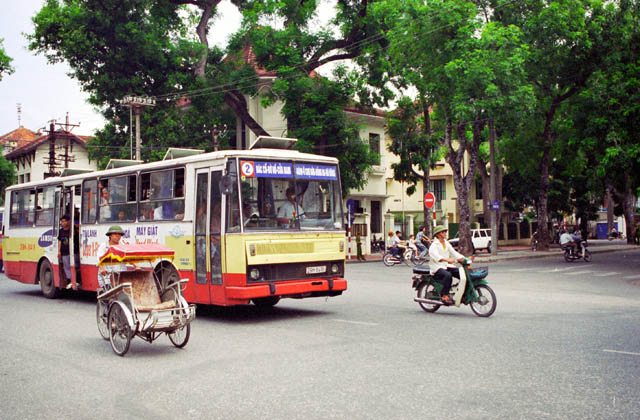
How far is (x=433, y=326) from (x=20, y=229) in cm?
1220

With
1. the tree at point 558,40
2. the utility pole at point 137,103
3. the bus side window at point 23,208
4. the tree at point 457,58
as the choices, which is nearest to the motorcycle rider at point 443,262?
the bus side window at point 23,208

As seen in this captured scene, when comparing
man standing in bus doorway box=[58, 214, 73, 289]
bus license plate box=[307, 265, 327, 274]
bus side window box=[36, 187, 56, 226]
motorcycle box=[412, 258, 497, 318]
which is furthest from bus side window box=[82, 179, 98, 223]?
motorcycle box=[412, 258, 497, 318]

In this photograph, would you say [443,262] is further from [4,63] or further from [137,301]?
[4,63]

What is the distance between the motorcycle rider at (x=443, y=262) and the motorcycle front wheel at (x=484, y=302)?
0.44 metres

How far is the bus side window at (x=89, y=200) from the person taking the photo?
1491cm

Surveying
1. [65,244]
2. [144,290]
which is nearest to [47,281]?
[65,244]

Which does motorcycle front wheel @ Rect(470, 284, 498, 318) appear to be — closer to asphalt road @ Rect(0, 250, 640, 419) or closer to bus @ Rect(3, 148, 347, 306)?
asphalt road @ Rect(0, 250, 640, 419)

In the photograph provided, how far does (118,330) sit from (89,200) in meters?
7.18

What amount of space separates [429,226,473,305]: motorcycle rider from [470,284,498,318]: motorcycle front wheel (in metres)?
0.44

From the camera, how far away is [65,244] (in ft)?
50.7

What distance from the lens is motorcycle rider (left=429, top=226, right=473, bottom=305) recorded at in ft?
38.9

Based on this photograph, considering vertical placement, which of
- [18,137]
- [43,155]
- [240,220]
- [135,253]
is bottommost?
[135,253]

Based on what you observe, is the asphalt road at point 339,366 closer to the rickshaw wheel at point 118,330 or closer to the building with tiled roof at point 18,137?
the rickshaw wheel at point 118,330

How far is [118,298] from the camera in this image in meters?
8.79
